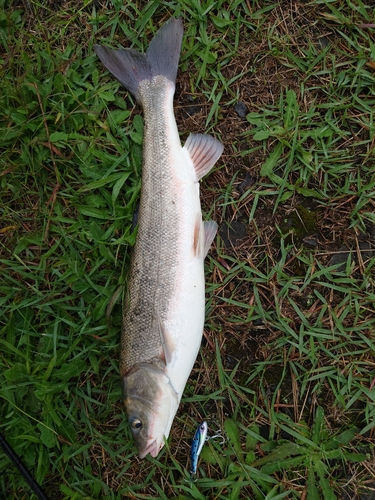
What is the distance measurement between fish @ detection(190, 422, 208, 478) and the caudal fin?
2449 millimetres

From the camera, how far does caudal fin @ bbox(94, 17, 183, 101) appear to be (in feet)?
10.1

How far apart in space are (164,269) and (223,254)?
1.85 ft

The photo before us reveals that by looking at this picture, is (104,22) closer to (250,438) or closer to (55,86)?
(55,86)

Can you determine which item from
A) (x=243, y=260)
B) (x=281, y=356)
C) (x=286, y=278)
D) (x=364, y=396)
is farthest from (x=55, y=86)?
Answer: (x=364, y=396)

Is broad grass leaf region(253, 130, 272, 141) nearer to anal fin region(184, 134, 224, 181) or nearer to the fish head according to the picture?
anal fin region(184, 134, 224, 181)

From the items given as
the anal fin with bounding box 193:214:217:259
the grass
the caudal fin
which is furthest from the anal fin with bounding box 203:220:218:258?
the caudal fin

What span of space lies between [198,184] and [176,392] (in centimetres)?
143

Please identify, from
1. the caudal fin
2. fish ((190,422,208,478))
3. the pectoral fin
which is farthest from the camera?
the caudal fin

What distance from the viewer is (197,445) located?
9.64ft

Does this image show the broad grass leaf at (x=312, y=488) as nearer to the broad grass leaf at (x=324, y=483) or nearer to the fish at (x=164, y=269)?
the broad grass leaf at (x=324, y=483)

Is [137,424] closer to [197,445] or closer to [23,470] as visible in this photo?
[197,445]

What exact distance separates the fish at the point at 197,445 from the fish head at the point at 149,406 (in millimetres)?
315

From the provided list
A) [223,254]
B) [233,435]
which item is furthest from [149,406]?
[223,254]

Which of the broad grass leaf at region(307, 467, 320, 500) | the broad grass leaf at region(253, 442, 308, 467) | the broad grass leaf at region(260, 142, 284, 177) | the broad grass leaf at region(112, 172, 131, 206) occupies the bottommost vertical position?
the broad grass leaf at region(307, 467, 320, 500)
